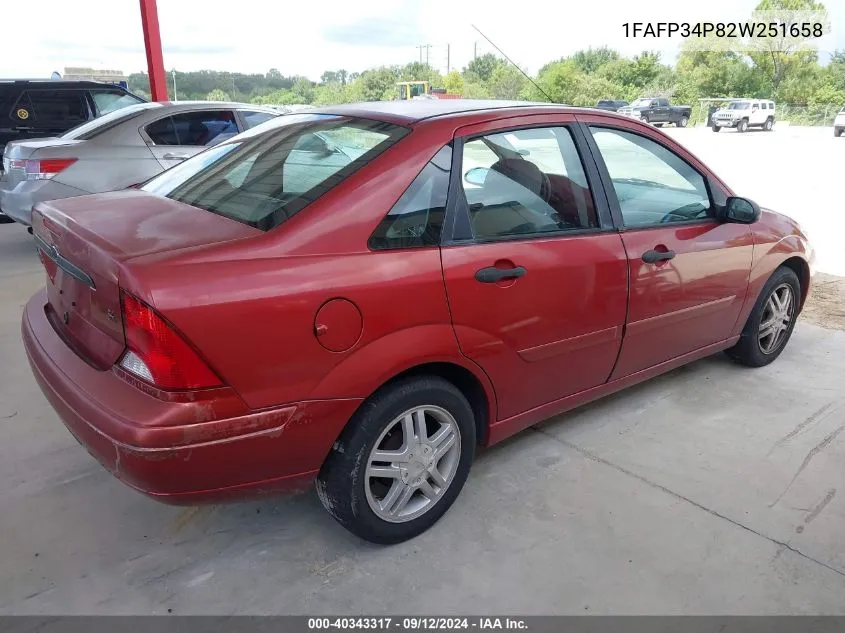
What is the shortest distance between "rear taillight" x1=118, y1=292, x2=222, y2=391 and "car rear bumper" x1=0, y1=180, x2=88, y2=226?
4.66 metres

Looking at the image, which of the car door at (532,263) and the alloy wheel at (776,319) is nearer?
the car door at (532,263)

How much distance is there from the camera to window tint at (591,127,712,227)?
298 centimetres

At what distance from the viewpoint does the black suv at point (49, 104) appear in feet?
26.4

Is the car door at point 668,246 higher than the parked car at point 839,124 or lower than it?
lower

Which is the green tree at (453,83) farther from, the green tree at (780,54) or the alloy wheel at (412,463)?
the alloy wheel at (412,463)

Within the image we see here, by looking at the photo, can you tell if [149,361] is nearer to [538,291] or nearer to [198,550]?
[198,550]

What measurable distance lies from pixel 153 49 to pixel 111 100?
50.2 inches

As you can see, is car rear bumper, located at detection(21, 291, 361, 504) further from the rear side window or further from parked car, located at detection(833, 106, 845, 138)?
parked car, located at detection(833, 106, 845, 138)

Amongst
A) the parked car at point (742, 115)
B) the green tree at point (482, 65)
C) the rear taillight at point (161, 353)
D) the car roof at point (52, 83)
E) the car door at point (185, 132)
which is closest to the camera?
the rear taillight at point (161, 353)

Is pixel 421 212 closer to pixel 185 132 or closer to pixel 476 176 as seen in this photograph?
pixel 476 176

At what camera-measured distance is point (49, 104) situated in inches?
326

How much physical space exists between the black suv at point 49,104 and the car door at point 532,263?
7445mm

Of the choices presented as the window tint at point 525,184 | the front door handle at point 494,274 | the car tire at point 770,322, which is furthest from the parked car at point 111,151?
the car tire at point 770,322
